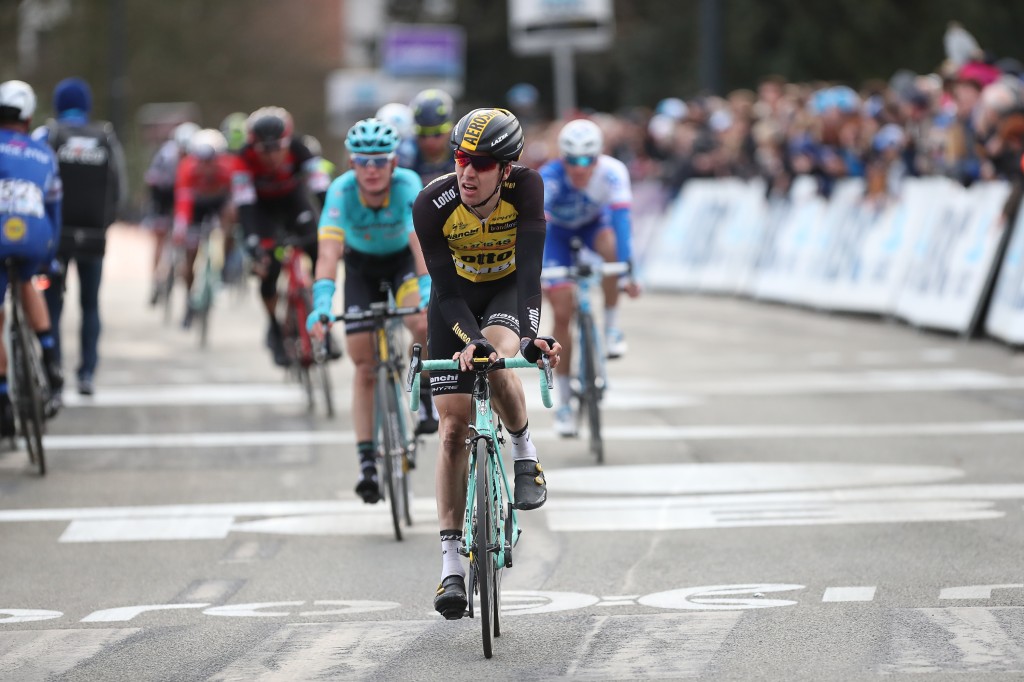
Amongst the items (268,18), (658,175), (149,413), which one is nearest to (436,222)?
(149,413)

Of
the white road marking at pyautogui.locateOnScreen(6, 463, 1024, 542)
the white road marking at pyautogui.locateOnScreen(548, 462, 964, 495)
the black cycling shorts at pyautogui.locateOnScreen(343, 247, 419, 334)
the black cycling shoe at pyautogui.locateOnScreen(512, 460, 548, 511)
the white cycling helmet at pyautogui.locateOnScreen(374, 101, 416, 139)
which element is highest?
the white cycling helmet at pyautogui.locateOnScreen(374, 101, 416, 139)

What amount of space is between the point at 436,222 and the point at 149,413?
780cm

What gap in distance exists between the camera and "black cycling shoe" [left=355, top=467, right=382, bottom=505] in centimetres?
966

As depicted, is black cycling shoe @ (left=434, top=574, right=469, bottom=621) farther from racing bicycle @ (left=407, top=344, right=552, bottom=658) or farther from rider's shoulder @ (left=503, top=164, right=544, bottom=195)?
rider's shoulder @ (left=503, top=164, right=544, bottom=195)

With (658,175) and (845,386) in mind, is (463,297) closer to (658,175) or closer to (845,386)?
(845,386)

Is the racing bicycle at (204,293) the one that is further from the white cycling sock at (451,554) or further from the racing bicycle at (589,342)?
the white cycling sock at (451,554)

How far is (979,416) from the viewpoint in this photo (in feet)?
43.4

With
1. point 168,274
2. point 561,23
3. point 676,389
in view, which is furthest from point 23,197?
point 561,23

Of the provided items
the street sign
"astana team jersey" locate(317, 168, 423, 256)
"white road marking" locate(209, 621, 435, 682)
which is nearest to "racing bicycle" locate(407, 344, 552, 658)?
"white road marking" locate(209, 621, 435, 682)

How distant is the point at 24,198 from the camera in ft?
37.1

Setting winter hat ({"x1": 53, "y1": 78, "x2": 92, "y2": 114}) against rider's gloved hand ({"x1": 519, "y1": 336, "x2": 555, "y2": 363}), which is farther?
winter hat ({"x1": 53, "y1": 78, "x2": 92, "y2": 114})

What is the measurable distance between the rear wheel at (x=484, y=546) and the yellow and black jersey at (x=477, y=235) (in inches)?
20.3

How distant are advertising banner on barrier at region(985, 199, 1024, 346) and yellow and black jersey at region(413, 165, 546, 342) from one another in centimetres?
982

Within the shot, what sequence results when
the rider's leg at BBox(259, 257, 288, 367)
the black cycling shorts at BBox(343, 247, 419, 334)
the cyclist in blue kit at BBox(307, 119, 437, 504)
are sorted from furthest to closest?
the rider's leg at BBox(259, 257, 288, 367) → the black cycling shorts at BBox(343, 247, 419, 334) → the cyclist in blue kit at BBox(307, 119, 437, 504)
